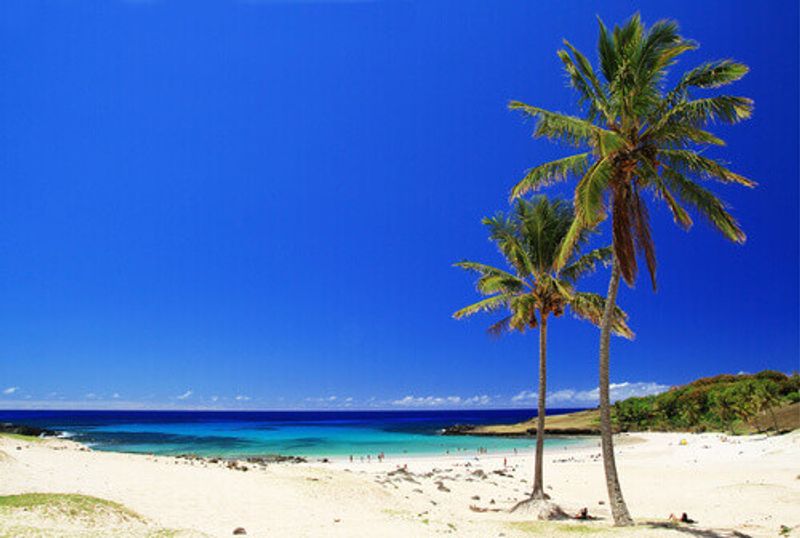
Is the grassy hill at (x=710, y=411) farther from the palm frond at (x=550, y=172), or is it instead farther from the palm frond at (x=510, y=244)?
the palm frond at (x=550, y=172)

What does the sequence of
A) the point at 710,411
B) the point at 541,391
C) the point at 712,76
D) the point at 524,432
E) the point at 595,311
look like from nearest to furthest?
the point at 712,76 → the point at 595,311 → the point at 541,391 → the point at 710,411 → the point at 524,432

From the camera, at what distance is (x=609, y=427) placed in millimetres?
13828

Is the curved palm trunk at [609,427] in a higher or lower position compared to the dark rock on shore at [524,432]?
higher

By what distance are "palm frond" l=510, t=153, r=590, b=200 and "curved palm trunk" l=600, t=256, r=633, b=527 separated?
2673 millimetres

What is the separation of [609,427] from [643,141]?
7338mm

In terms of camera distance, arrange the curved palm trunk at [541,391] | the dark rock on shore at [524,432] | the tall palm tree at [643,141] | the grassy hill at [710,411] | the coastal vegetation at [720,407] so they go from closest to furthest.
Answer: the tall palm tree at [643,141] < the curved palm trunk at [541,391] < the coastal vegetation at [720,407] < the grassy hill at [710,411] < the dark rock on shore at [524,432]

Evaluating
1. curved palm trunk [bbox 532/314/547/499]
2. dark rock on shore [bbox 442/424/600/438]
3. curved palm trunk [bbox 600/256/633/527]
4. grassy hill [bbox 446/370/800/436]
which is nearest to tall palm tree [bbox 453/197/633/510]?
curved palm trunk [bbox 532/314/547/499]

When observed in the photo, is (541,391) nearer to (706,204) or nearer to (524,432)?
(706,204)

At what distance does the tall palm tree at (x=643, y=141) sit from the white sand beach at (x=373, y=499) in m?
5.07

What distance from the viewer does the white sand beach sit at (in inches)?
511

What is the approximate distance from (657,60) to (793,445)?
114ft

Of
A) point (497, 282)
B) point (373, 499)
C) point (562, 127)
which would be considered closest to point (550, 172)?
point (562, 127)

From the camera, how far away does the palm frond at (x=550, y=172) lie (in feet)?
46.7

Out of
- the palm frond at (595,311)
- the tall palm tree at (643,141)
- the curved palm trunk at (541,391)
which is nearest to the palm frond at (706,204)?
the tall palm tree at (643,141)
